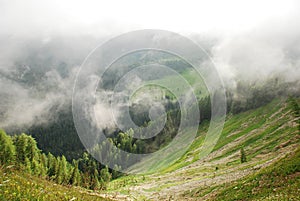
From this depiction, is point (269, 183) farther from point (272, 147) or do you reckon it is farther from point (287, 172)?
point (272, 147)

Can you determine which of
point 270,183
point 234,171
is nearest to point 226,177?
point 234,171

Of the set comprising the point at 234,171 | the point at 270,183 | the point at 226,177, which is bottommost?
the point at 234,171

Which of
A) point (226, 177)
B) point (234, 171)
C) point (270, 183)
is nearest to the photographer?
point (270, 183)

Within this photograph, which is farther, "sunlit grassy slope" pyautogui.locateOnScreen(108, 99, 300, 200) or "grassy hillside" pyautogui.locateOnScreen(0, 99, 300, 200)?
"sunlit grassy slope" pyautogui.locateOnScreen(108, 99, 300, 200)

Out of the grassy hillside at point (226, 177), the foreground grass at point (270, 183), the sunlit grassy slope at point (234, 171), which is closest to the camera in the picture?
the grassy hillside at point (226, 177)

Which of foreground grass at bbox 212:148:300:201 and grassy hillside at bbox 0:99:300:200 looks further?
foreground grass at bbox 212:148:300:201

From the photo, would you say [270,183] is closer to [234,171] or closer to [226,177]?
[226,177]

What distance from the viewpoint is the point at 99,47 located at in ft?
89.6

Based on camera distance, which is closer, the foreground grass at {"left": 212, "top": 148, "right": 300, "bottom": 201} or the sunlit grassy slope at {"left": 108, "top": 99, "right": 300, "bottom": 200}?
the foreground grass at {"left": 212, "top": 148, "right": 300, "bottom": 201}

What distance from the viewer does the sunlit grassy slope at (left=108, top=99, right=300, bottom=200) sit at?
30.8 m

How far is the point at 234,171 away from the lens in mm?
63062

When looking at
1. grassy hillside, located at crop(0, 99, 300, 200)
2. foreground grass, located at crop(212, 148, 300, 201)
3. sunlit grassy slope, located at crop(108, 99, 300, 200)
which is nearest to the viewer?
grassy hillside, located at crop(0, 99, 300, 200)

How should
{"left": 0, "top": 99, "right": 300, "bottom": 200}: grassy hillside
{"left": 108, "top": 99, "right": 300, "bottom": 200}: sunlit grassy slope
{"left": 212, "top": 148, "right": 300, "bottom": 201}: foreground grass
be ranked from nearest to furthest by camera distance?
{"left": 0, "top": 99, "right": 300, "bottom": 200}: grassy hillside
{"left": 212, "top": 148, "right": 300, "bottom": 201}: foreground grass
{"left": 108, "top": 99, "right": 300, "bottom": 200}: sunlit grassy slope

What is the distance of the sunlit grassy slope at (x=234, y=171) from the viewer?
30.8m
